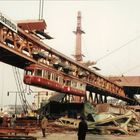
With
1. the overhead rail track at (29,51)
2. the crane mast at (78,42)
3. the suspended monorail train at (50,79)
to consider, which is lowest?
the suspended monorail train at (50,79)

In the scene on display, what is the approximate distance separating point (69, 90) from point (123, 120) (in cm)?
725

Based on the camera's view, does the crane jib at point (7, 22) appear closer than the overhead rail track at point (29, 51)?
Yes

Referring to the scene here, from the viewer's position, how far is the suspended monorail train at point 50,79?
1169 inches

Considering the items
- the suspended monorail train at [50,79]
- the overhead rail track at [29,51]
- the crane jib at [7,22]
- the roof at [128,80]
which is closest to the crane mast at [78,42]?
the roof at [128,80]

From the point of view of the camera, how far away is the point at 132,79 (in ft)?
225

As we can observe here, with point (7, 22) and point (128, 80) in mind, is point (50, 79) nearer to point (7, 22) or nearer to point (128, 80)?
point (7, 22)

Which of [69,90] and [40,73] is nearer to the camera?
[40,73]

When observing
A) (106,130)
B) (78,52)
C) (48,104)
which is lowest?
(106,130)

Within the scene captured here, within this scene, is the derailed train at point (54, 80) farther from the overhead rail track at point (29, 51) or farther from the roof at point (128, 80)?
the roof at point (128, 80)

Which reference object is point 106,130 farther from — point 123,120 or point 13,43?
point 13,43

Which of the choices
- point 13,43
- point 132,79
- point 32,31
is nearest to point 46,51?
point 32,31

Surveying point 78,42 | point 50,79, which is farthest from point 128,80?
point 50,79

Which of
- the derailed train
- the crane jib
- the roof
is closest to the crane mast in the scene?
the roof

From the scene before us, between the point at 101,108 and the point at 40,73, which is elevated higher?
the point at 40,73
